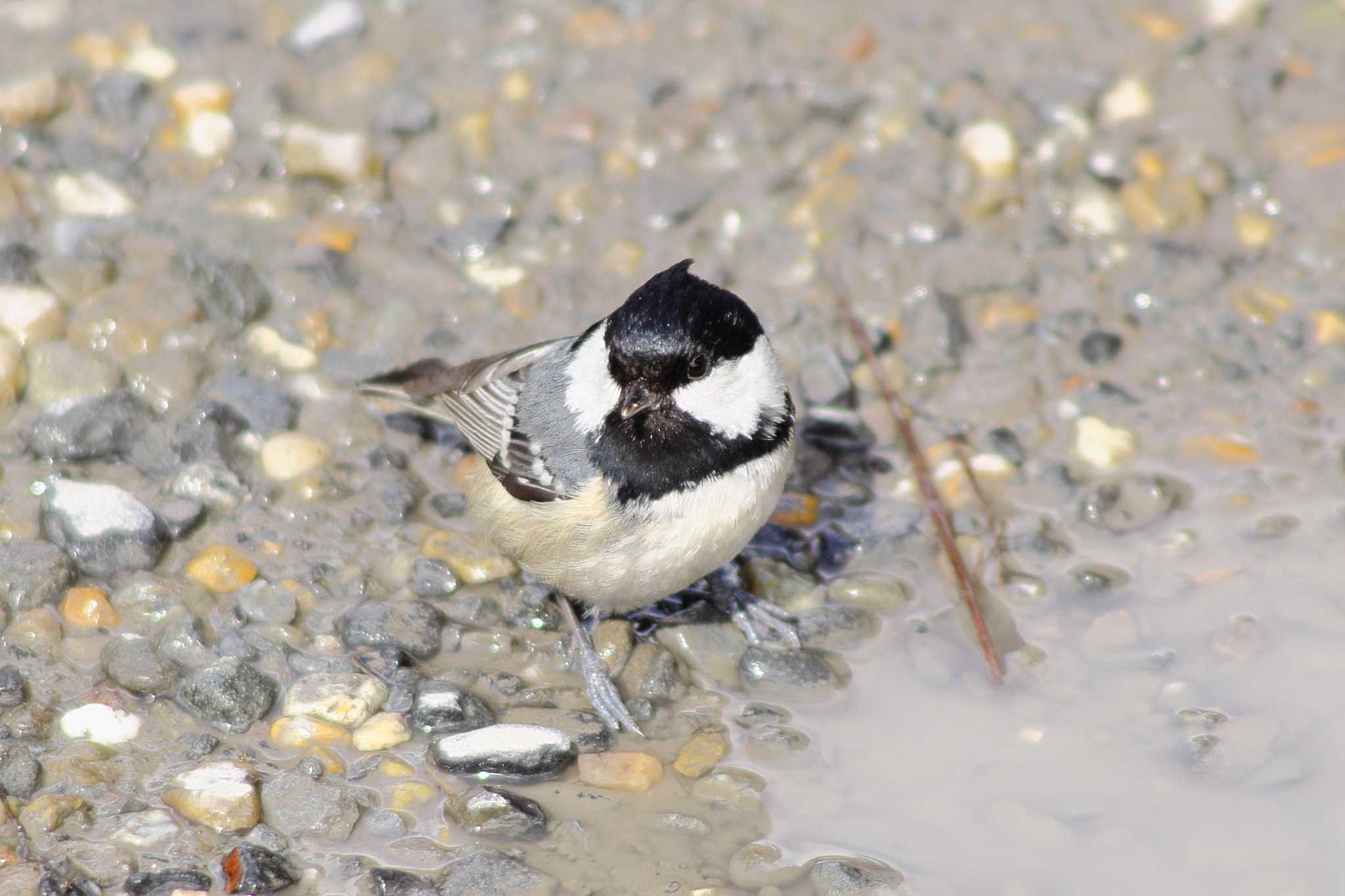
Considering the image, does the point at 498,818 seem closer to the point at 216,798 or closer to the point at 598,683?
the point at 598,683

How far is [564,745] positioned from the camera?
13.4ft

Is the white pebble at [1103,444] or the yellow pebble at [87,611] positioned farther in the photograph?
the white pebble at [1103,444]

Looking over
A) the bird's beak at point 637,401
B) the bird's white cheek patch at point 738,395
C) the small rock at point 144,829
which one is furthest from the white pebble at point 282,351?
the small rock at point 144,829

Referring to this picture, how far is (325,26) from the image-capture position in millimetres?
6500

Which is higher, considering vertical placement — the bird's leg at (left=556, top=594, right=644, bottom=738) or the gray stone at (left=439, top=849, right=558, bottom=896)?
the gray stone at (left=439, top=849, right=558, bottom=896)

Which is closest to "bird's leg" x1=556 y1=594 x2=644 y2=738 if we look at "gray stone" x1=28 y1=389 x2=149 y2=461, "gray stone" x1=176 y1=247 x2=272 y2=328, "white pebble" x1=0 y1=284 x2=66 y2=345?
"gray stone" x1=28 y1=389 x2=149 y2=461

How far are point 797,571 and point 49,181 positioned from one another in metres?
3.53

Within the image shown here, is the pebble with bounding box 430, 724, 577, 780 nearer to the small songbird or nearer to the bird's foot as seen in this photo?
the small songbird

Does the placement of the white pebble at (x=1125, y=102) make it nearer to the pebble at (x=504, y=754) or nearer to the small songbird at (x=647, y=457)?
the small songbird at (x=647, y=457)

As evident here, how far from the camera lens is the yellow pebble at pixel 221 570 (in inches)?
181

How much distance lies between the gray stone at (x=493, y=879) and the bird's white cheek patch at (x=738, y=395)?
1.37 meters

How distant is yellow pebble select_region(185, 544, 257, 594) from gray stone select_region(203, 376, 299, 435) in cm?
63

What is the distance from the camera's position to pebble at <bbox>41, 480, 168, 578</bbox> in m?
4.54

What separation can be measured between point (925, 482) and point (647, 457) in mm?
1399
